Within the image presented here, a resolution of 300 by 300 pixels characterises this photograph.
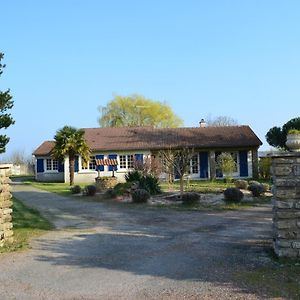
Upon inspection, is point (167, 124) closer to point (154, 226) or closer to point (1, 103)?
point (1, 103)

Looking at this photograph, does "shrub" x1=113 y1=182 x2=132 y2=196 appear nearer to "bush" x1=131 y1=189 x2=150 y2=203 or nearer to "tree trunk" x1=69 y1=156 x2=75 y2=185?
"bush" x1=131 y1=189 x2=150 y2=203

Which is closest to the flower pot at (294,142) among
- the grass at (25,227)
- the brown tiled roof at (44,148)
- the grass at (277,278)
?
the grass at (277,278)

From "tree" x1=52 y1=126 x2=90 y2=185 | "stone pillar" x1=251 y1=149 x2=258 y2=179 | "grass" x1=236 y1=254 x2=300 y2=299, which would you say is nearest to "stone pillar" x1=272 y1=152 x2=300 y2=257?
"grass" x1=236 y1=254 x2=300 y2=299

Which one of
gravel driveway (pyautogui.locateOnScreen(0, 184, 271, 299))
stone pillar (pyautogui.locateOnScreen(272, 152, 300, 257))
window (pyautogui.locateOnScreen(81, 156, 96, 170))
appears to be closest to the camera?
gravel driveway (pyautogui.locateOnScreen(0, 184, 271, 299))

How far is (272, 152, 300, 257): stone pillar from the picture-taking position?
326 inches

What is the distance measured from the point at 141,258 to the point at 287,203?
284 centimetres

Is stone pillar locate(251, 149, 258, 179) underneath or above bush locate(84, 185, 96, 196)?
above

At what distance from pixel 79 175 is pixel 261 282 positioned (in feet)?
114

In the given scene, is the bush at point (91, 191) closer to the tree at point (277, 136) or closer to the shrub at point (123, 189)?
the shrub at point (123, 189)

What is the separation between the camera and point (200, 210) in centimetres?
1706

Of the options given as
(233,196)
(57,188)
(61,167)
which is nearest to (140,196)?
(233,196)

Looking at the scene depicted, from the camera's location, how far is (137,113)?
221ft

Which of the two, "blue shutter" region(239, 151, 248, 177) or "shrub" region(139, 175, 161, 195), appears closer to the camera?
"shrub" region(139, 175, 161, 195)

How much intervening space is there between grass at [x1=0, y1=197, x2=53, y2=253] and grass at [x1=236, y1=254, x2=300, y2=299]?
17.4ft
